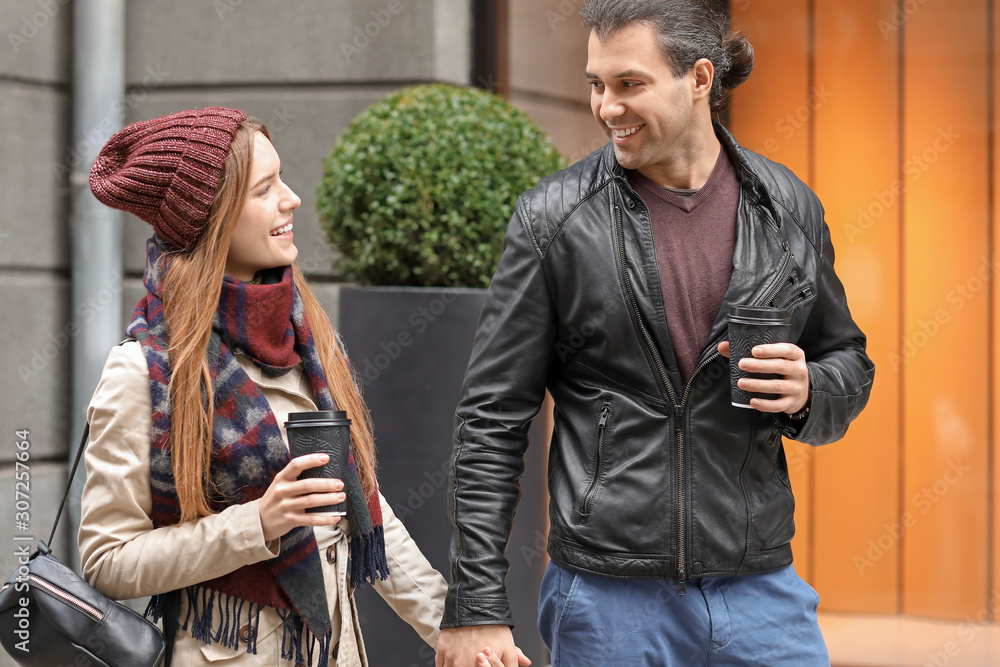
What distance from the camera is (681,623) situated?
2.39 m

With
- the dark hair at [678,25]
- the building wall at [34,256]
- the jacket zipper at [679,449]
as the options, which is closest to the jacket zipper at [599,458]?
the jacket zipper at [679,449]

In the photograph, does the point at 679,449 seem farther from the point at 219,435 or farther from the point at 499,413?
the point at 219,435

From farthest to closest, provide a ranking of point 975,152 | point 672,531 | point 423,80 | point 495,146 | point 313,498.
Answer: point 423,80 → point 975,152 → point 495,146 → point 672,531 → point 313,498

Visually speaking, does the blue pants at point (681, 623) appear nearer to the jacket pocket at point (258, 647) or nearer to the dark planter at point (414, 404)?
the jacket pocket at point (258, 647)

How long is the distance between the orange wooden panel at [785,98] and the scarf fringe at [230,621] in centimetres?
326

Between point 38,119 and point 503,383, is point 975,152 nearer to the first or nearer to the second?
point 503,383

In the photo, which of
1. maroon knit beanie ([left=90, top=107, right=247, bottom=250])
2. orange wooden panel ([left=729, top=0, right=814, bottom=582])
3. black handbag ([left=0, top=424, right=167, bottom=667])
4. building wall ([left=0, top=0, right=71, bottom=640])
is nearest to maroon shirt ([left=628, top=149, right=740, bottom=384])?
maroon knit beanie ([left=90, top=107, right=247, bottom=250])

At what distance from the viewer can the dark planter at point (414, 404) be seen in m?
3.95

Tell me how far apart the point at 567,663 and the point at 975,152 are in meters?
3.31

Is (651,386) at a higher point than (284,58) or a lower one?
lower

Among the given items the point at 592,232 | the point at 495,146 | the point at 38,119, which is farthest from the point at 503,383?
the point at 38,119

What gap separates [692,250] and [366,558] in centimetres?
100

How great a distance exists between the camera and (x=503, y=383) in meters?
2.49

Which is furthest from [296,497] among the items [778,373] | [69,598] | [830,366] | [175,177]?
[830,366]
